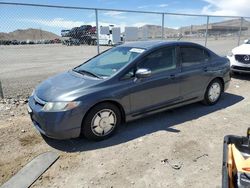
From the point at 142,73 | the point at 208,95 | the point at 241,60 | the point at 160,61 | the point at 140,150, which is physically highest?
the point at 160,61

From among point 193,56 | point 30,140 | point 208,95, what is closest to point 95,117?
point 30,140

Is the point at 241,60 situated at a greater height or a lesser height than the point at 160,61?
lesser

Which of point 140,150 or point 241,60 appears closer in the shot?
point 140,150

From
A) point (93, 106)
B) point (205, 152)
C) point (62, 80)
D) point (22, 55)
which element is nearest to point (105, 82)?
point (93, 106)

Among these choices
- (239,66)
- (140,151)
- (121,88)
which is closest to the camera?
(140,151)

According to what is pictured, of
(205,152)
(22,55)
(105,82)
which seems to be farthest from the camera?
(22,55)

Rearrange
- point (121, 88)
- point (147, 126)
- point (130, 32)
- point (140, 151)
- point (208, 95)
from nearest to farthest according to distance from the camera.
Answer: point (140, 151)
point (121, 88)
point (147, 126)
point (208, 95)
point (130, 32)

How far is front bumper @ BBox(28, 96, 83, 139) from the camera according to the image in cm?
379

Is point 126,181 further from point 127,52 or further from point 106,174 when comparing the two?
point 127,52

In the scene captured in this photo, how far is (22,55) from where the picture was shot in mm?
15977

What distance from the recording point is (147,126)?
481 cm

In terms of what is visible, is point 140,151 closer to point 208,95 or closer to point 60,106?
point 60,106

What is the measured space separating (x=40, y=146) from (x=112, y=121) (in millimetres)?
1229

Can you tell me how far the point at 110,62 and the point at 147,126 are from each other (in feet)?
4.67
